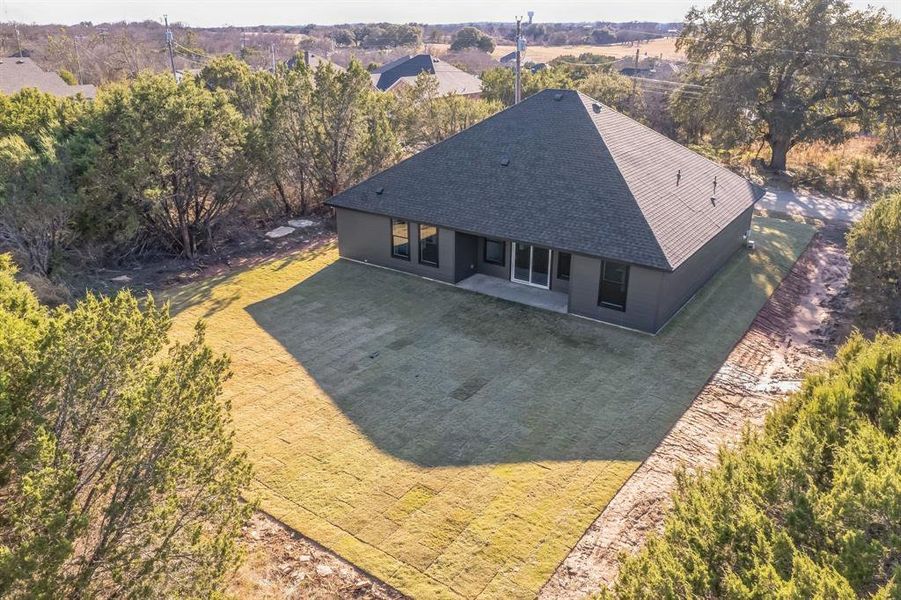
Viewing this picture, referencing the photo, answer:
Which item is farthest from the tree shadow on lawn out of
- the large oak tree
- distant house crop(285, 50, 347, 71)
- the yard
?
the large oak tree

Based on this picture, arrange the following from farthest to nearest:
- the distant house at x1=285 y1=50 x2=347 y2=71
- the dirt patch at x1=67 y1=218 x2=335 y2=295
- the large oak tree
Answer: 1. the large oak tree
2. the distant house at x1=285 y1=50 x2=347 y2=71
3. the dirt patch at x1=67 y1=218 x2=335 y2=295

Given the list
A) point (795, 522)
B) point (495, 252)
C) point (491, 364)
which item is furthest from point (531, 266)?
point (795, 522)

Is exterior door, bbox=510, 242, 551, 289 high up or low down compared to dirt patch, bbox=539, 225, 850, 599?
up

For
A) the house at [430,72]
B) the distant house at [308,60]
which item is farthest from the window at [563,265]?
the house at [430,72]

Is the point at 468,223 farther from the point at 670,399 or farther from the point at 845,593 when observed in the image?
the point at 845,593

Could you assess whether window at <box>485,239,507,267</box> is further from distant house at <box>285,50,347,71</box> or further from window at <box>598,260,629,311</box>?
distant house at <box>285,50,347,71</box>

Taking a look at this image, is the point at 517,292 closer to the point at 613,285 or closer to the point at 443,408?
the point at 613,285
